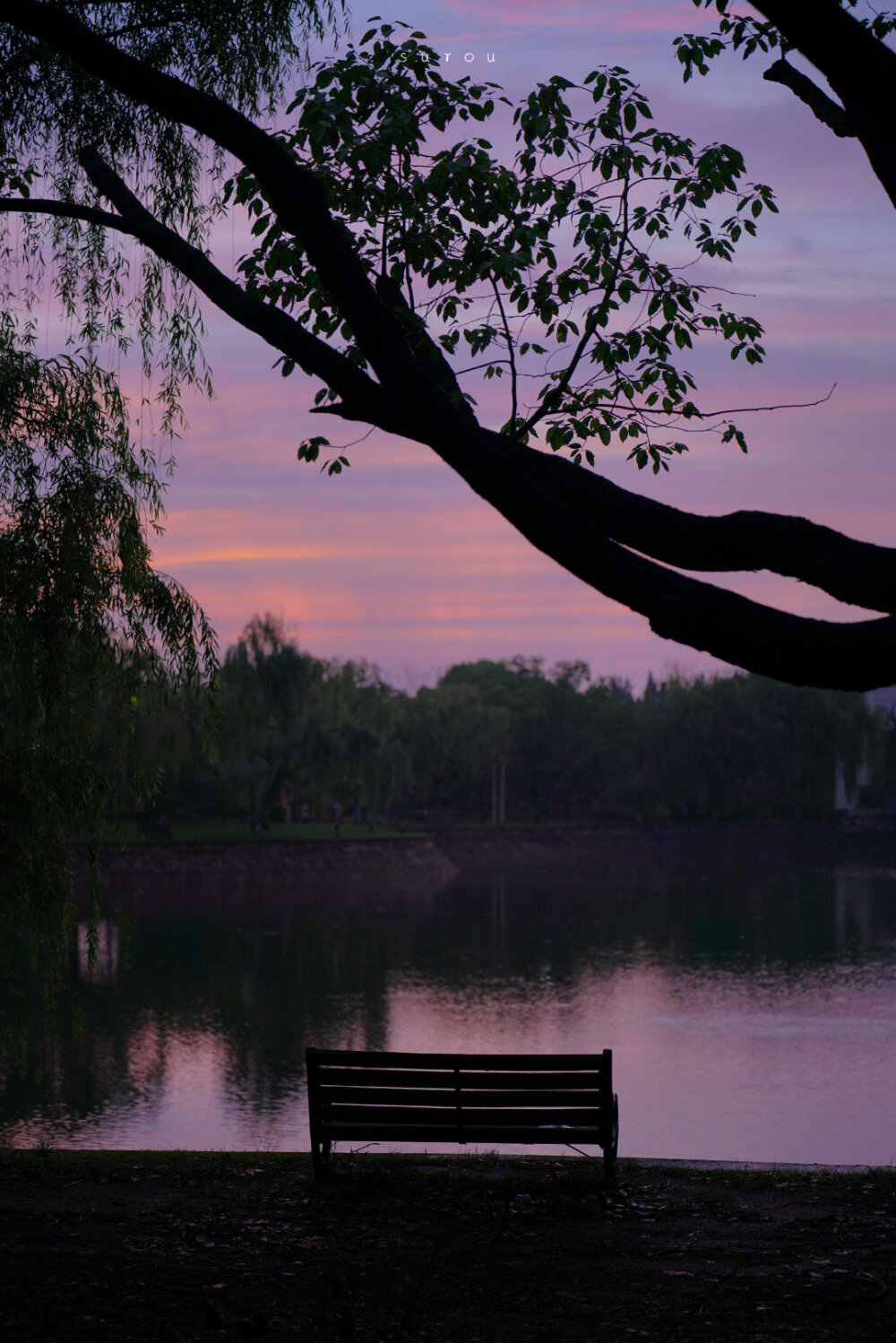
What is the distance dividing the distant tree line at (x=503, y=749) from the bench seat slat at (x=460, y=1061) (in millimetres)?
35310

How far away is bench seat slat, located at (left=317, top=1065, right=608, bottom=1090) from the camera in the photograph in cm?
770

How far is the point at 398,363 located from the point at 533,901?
47.8 meters

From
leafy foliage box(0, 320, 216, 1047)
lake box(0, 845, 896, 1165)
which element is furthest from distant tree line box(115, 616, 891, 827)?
leafy foliage box(0, 320, 216, 1047)

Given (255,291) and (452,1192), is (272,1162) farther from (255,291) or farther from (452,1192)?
(255,291)

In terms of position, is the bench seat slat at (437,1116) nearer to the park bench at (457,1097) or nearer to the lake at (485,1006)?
the park bench at (457,1097)

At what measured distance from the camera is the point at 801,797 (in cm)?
7794

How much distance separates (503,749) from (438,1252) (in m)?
78.3

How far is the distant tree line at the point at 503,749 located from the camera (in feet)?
182

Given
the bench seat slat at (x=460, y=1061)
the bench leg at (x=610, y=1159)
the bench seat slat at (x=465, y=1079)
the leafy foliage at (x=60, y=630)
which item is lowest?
the bench leg at (x=610, y=1159)

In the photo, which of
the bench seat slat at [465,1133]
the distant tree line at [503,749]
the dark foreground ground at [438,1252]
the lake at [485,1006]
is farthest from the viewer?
the distant tree line at [503,749]

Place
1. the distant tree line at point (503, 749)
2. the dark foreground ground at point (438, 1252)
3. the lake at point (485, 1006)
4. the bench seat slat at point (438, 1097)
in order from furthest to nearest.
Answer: the distant tree line at point (503, 749), the lake at point (485, 1006), the bench seat slat at point (438, 1097), the dark foreground ground at point (438, 1252)

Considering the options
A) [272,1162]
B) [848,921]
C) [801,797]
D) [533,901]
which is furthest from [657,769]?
[272,1162]

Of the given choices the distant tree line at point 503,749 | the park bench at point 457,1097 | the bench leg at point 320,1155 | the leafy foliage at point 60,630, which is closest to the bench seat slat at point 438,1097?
the park bench at point 457,1097

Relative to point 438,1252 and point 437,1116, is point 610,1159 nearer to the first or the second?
point 437,1116
